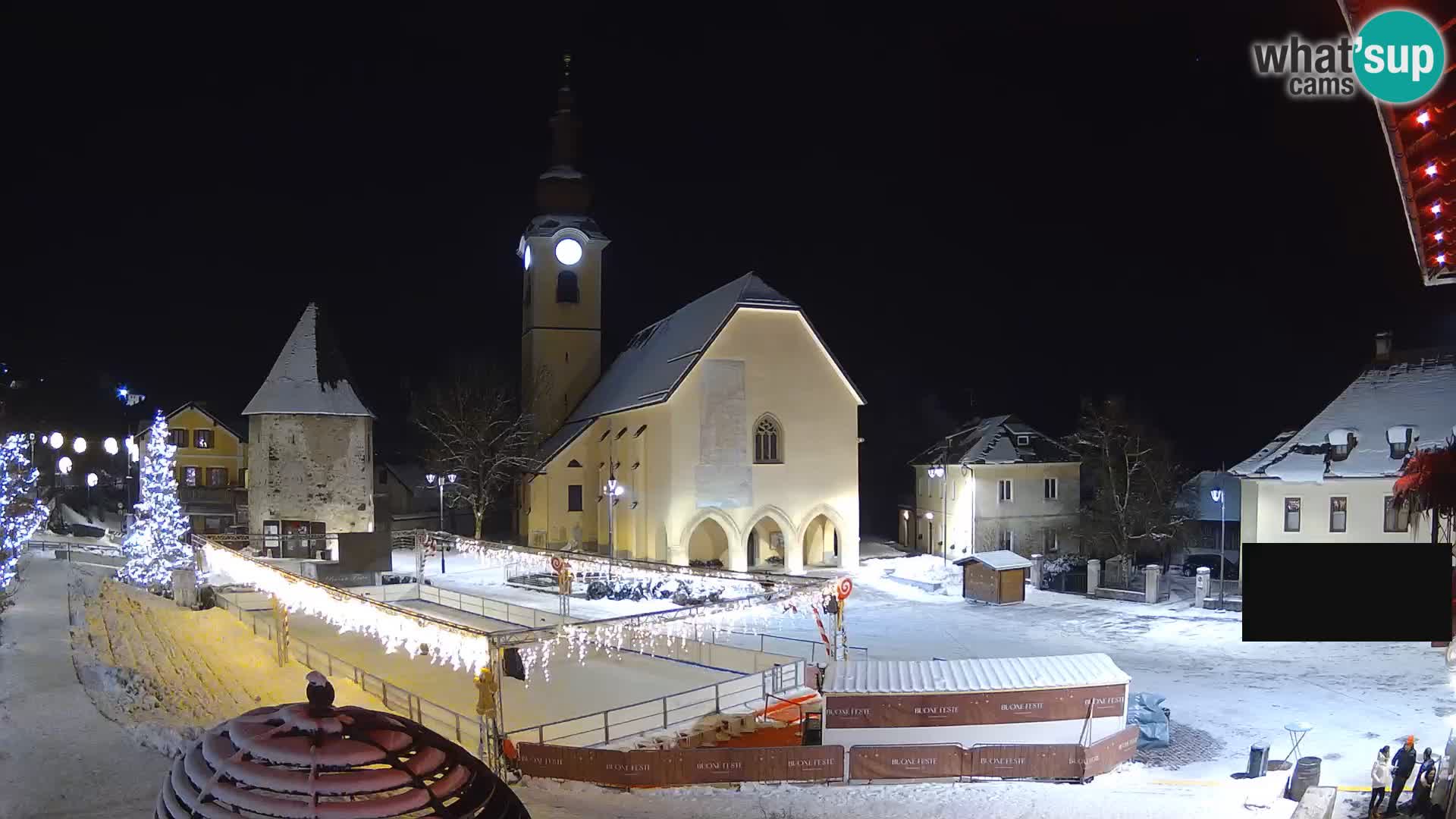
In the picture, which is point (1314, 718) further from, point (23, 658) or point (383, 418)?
point (383, 418)

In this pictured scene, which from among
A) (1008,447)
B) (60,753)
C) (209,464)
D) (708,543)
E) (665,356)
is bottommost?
(708,543)

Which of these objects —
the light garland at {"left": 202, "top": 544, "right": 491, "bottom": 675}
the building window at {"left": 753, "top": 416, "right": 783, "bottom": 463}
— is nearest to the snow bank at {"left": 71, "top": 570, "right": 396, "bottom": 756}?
the light garland at {"left": 202, "top": 544, "right": 491, "bottom": 675}

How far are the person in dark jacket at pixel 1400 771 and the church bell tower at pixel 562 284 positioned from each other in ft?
140

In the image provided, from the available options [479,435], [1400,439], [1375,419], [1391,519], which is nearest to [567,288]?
[479,435]

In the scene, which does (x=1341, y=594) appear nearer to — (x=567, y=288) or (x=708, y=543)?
(x=708, y=543)

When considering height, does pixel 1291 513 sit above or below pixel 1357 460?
below

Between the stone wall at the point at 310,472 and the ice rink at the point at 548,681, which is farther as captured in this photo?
the stone wall at the point at 310,472

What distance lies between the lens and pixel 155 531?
2888 centimetres

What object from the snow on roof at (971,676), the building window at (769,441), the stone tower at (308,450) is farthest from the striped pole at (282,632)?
the building window at (769,441)

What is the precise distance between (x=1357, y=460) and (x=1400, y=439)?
4.82ft

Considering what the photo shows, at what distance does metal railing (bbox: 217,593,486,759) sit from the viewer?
15234 mm

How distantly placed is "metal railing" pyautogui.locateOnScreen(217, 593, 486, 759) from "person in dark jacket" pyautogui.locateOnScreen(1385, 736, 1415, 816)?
12457 mm

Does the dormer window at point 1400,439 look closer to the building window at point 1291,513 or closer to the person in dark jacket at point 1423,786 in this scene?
the building window at point 1291,513

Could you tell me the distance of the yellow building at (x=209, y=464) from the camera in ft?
171
